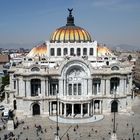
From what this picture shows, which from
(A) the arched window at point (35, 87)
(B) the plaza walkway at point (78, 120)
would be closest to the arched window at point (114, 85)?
(B) the plaza walkway at point (78, 120)

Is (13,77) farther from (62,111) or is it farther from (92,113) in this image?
(92,113)

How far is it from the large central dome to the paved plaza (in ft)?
61.7

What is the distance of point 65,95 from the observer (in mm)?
67125

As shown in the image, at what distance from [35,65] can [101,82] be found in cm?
1396

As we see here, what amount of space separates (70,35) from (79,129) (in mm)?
24109

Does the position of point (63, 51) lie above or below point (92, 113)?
above

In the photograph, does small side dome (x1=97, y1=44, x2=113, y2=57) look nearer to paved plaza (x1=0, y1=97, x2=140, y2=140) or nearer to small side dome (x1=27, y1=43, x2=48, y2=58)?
small side dome (x1=27, y1=43, x2=48, y2=58)

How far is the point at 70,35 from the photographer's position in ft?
243

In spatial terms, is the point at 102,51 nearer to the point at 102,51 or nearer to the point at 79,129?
the point at 102,51

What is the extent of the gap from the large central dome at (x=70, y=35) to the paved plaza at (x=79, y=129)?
1881cm

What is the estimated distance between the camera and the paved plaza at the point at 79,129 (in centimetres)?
5428

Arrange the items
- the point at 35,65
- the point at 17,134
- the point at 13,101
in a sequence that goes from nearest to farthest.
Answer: the point at 17,134, the point at 35,65, the point at 13,101

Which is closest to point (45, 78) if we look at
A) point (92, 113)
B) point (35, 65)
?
point (35, 65)

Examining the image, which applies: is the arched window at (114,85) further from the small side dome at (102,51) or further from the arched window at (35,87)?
the arched window at (35,87)
